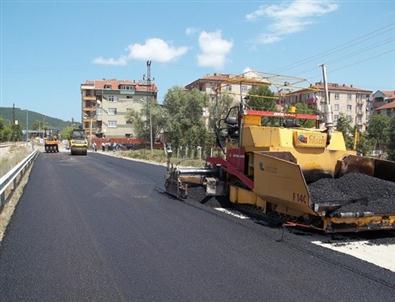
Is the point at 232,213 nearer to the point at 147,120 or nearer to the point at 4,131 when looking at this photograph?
the point at 147,120

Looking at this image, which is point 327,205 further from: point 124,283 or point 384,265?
point 124,283

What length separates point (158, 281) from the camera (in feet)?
17.6

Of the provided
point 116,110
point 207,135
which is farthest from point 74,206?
point 116,110

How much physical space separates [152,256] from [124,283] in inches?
45.0

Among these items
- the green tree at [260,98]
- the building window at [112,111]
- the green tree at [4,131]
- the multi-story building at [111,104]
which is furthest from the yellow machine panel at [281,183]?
the green tree at [4,131]

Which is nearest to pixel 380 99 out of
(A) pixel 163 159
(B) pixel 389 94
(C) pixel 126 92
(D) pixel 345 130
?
(B) pixel 389 94

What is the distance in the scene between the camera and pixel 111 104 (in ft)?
373

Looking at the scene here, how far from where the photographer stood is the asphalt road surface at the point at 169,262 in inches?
199

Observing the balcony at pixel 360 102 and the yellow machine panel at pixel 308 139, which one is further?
the balcony at pixel 360 102

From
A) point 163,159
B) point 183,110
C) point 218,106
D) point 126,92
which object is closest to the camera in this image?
point 218,106

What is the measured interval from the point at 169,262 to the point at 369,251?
282cm

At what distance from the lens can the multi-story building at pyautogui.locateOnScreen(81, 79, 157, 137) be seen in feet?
363

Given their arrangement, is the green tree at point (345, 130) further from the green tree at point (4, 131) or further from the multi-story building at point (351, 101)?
the green tree at point (4, 131)

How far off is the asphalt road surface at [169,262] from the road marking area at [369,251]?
219 mm
